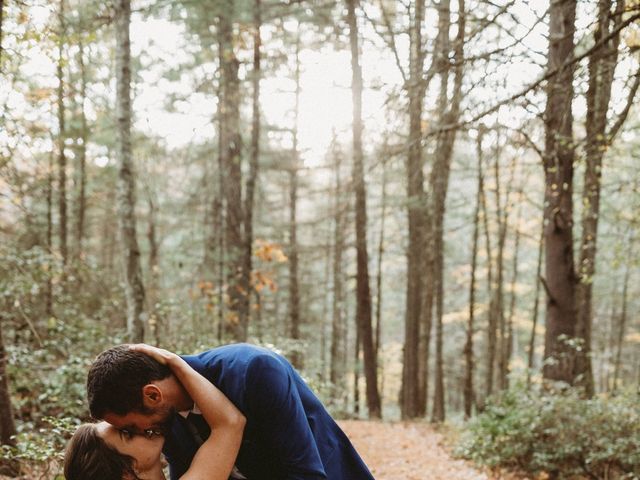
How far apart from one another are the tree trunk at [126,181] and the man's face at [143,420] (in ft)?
21.1

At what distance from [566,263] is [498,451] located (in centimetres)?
317

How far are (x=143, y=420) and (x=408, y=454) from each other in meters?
8.63

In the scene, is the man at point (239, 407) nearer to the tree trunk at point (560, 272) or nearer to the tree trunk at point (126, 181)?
the tree trunk at point (126, 181)

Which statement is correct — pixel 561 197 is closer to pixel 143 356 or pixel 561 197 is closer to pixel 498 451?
pixel 498 451

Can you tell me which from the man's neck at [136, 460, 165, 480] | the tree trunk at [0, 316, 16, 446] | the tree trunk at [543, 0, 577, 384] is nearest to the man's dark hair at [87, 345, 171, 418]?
the man's neck at [136, 460, 165, 480]

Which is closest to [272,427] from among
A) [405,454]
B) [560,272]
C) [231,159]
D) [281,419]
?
[281,419]

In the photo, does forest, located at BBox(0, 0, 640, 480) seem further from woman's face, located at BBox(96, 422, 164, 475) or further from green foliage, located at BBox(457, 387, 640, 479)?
woman's face, located at BBox(96, 422, 164, 475)

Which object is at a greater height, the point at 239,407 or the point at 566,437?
the point at 239,407

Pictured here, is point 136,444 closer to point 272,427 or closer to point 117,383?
point 117,383

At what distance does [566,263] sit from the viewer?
8984 mm

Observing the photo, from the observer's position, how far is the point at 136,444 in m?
2.26

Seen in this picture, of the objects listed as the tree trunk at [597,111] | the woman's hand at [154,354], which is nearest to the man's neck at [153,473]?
the woman's hand at [154,354]

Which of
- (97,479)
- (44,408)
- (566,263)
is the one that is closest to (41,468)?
(44,408)

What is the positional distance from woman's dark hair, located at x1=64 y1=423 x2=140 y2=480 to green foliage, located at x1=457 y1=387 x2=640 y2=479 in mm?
6475
